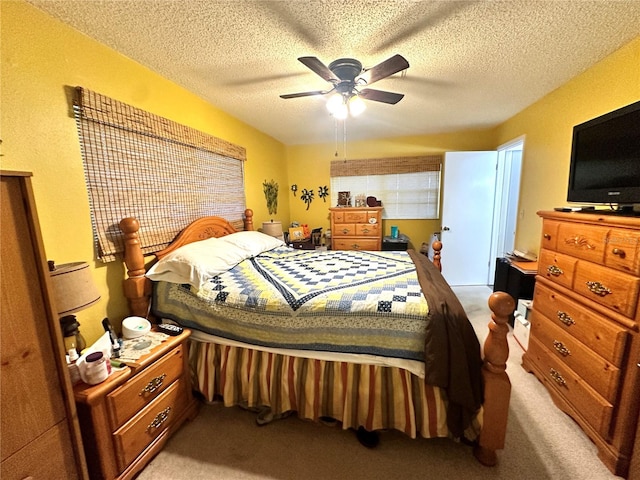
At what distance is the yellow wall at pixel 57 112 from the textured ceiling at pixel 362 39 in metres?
0.11

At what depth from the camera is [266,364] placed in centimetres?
164

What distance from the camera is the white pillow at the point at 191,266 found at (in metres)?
1.74

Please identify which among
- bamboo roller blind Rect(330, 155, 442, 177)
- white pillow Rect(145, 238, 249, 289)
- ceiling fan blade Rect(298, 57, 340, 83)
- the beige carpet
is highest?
ceiling fan blade Rect(298, 57, 340, 83)

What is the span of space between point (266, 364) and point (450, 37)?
234 cm

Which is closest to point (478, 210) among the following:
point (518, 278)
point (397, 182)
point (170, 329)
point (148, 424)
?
point (397, 182)

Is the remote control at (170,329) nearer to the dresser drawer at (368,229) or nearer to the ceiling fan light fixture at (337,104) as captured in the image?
the ceiling fan light fixture at (337,104)

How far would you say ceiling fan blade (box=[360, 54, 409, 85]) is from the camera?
4.87 feet

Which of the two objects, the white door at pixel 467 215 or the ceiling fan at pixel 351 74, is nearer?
the ceiling fan at pixel 351 74

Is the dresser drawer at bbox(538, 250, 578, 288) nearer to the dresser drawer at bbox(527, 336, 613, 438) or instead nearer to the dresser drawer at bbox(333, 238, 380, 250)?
the dresser drawer at bbox(527, 336, 613, 438)

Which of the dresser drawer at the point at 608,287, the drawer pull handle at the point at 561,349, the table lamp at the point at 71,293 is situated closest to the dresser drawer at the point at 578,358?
the drawer pull handle at the point at 561,349

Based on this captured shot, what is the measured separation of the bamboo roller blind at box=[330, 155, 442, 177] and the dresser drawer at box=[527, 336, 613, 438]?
2840 mm

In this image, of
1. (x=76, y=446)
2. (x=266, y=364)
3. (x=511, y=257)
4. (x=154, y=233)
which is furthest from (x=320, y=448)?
(x=511, y=257)

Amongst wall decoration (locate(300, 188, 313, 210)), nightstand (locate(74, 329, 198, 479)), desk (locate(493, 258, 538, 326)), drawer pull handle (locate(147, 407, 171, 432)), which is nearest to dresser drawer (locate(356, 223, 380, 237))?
wall decoration (locate(300, 188, 313, 210))

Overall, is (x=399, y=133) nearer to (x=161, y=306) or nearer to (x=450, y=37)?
(x=450, y=37)
